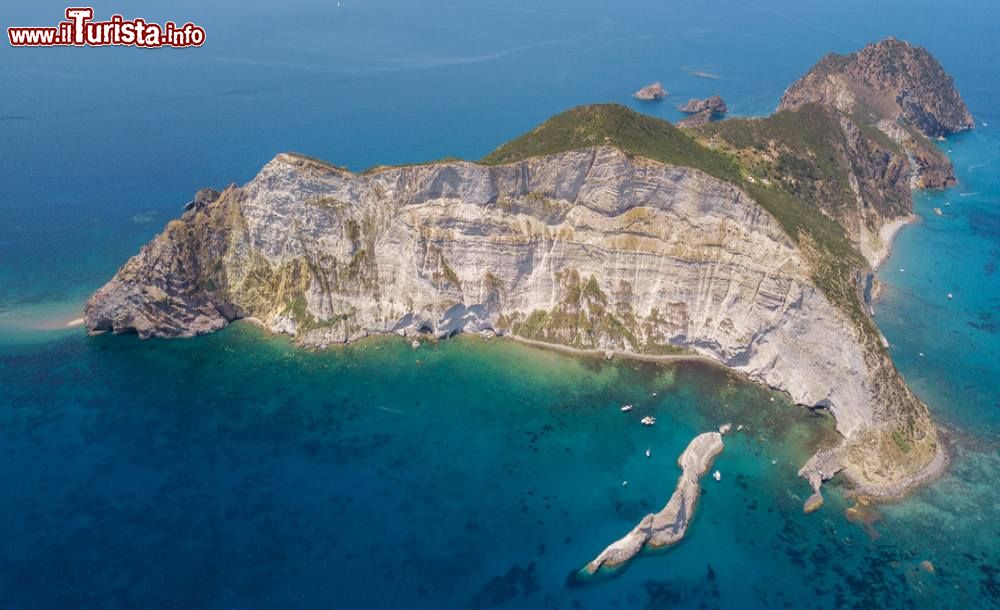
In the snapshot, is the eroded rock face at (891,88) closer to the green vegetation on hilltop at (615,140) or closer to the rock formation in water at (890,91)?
the rock formation in water at (890,91)

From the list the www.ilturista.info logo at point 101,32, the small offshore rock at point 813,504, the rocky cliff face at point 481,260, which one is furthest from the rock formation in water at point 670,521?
the www.ilturista.info logo at point 101,32

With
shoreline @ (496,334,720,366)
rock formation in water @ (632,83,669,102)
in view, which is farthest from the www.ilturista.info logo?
rock formation in water @ (632,83,669,102)

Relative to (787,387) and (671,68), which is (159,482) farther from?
(671,68)

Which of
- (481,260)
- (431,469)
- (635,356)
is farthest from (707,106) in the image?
(431,469)

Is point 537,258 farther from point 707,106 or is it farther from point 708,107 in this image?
point 707,106

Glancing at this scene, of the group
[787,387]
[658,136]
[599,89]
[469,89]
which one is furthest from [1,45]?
[787,387]

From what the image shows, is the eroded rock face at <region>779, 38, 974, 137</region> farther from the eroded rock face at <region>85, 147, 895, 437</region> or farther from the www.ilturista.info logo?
the www.ilturista.info logo

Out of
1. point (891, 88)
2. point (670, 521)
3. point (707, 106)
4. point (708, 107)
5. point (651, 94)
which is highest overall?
point (891, 88)
